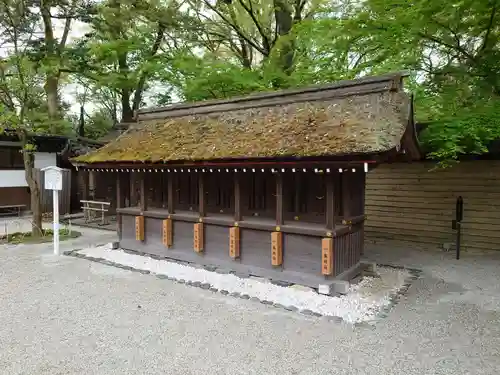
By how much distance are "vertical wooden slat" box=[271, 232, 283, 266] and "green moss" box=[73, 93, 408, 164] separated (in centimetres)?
152

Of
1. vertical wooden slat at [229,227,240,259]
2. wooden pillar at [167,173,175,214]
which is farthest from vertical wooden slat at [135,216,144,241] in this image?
vertical wooden slat at [229,227,240,259]

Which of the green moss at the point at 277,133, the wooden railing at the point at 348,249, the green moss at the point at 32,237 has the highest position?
the green moss at the point at 277,133

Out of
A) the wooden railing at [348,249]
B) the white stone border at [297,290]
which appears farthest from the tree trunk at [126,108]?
the wooden railing at [348,249]

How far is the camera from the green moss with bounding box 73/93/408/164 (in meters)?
5.55

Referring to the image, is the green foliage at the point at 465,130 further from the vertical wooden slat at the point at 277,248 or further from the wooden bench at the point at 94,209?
the wooden bench at the point at 94,209

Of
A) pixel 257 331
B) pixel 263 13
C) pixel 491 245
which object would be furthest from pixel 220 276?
pixel 263 13

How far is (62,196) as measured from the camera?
627 inches

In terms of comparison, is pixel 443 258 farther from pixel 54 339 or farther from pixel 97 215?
pixel 97 215

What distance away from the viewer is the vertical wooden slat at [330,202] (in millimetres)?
5887

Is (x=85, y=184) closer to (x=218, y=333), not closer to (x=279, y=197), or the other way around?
(x=279, y=197)

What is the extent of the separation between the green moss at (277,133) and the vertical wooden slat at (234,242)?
4.99 feet

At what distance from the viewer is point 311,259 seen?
624 cm

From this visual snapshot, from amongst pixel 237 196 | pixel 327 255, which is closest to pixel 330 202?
pixel 327 255

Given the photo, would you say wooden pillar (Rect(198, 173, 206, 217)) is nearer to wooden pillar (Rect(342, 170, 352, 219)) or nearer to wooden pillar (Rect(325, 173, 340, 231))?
wooden pillar (Rect(325, 173, 340, 231))
